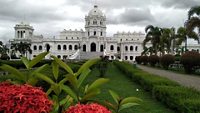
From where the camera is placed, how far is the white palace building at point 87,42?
105 meters

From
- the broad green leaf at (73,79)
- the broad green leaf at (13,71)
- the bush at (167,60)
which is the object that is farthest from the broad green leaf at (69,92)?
the bush at (167,60)

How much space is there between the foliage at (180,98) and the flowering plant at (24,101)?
433 cm

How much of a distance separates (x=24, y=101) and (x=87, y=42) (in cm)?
10284

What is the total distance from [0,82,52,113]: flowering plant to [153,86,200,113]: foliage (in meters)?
4.33

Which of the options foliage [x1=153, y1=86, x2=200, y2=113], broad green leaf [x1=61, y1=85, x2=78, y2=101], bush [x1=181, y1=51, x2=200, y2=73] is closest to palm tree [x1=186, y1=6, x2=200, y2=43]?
bush [x1=181, y1=51, x2=200, y2=73]

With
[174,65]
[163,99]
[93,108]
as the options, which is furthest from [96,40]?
[93,108]

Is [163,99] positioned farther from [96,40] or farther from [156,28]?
[96,40]

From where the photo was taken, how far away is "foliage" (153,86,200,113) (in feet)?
22.2

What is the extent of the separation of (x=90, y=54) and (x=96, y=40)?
6525 mm

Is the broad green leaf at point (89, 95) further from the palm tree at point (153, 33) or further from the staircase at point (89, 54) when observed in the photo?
the staircase at point (89, 54)

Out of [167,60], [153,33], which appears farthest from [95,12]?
[167,60]

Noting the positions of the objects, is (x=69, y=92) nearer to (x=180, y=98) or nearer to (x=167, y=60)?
(x=180, y=98)

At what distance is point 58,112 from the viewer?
136 inches

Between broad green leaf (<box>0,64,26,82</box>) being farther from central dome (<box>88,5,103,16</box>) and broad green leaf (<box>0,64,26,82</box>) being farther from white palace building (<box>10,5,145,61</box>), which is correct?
central dome (<box>88,5,103,16</box>)
